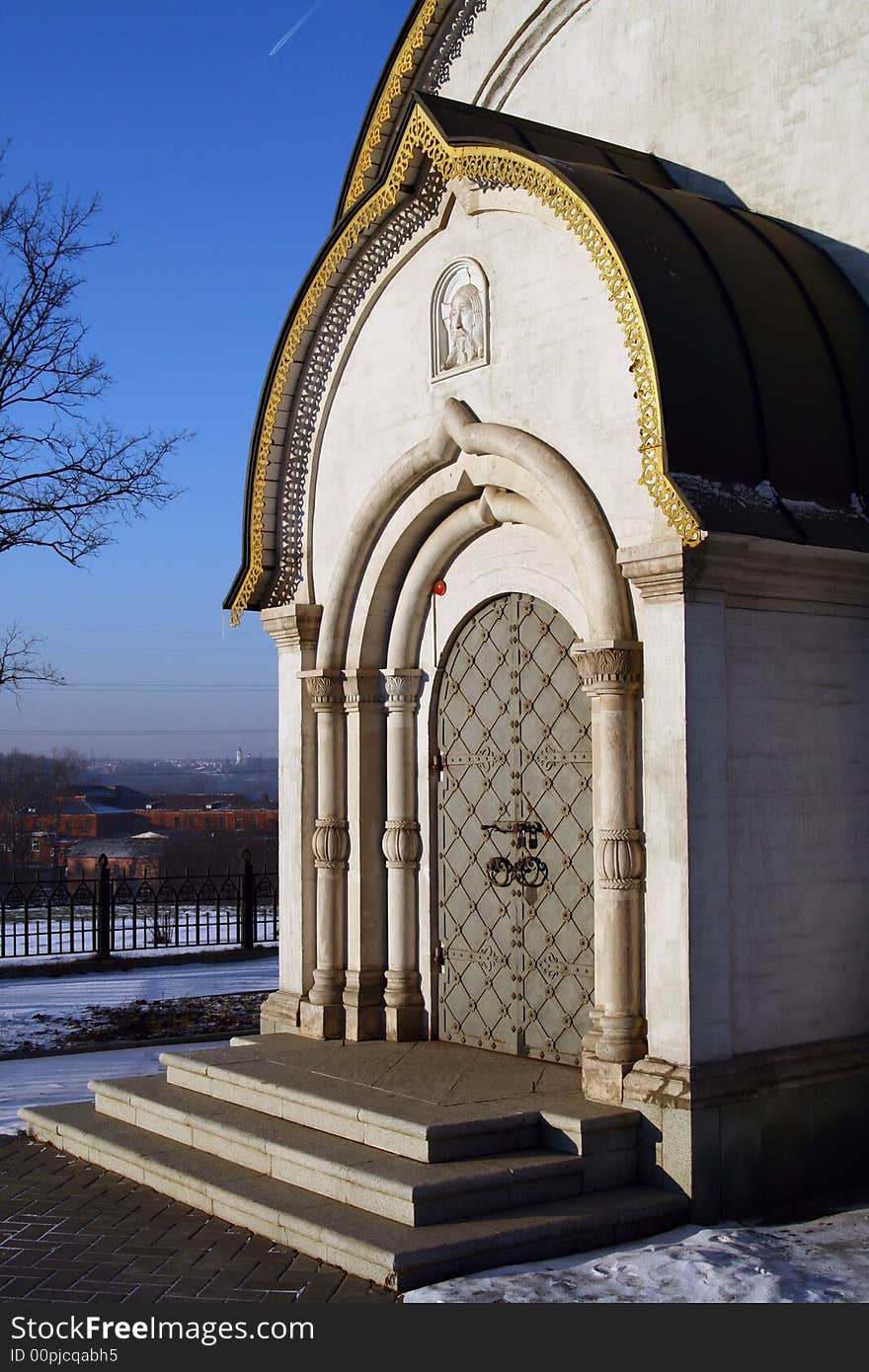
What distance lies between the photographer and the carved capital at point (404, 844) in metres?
9.35

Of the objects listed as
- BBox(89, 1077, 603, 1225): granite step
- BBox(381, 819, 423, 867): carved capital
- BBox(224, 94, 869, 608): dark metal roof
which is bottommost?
BBox(89, 1077, 603, 1225): granite step

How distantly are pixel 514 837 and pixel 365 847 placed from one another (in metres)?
1.34

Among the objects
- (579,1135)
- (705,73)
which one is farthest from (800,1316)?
(705,73)

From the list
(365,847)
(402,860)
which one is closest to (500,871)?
(402,860)

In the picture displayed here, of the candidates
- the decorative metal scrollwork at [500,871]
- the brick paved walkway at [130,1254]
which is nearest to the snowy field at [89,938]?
the decorative metal scrollwork at [500,871]

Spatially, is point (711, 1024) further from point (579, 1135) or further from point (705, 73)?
point (705, 73)

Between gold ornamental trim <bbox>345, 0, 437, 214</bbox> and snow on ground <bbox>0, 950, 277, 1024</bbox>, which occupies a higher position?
gold ornamental trim <bbox>345, 0, 437, 214</bbox>

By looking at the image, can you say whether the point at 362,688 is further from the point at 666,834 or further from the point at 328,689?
the point at 666,834

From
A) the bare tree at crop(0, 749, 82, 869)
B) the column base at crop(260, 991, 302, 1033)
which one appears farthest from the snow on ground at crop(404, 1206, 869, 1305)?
the bare tree at crop(0, 749, 82, 869)

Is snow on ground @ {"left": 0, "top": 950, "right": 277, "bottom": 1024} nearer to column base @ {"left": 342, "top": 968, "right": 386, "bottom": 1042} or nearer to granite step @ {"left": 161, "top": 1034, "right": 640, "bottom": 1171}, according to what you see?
column base @ {"left": 342, "top": 968, "right": 386, "bottom": 1042}

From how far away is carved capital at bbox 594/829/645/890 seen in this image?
7242 millimetres

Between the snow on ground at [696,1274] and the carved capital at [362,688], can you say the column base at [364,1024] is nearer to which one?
the carved capital at [362,688]

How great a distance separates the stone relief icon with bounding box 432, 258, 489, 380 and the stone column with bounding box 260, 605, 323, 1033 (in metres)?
1.97

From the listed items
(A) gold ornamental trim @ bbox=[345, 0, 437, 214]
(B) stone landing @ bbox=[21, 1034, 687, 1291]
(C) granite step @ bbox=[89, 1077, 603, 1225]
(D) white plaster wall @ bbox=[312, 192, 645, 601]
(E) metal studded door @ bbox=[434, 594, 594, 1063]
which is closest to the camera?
(B) stone landing @ bbox=[21, 1034, 687, 1291]
